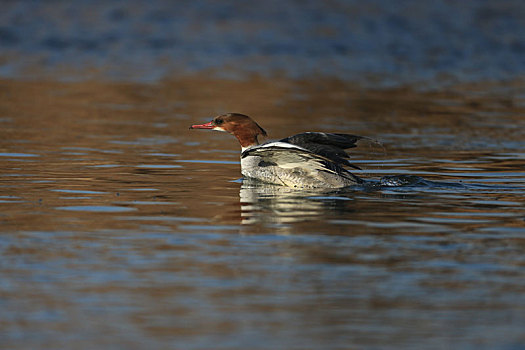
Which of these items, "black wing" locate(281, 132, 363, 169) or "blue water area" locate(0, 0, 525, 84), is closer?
"black wing" locate(281, 132, 363, 169)

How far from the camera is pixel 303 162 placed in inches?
481

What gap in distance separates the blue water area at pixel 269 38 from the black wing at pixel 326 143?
13976 mm

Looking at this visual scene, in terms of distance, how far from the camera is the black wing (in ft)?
40.1

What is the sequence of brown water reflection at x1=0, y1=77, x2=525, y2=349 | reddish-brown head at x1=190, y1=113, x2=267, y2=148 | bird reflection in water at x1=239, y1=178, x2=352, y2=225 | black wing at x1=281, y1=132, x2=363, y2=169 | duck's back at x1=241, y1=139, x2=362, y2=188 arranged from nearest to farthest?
brown water reflection at x1=0, y1=77, x2=525, y2=349 < bird reflection in water at x1=239, y1=178, x2=352, y2=225 < duck's back at x1=241, y1=139, x2=362, y2=188 < black wing at x1=281, y1=132, x2=363, y2=169 < reddish-brown head at x1=190, y1=113, x2=267, y2=148

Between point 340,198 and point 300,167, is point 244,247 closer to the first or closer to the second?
point 340,198

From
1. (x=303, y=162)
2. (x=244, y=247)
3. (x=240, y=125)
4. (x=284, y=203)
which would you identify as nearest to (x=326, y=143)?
(x=303, y=162)

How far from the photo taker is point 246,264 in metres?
7.96

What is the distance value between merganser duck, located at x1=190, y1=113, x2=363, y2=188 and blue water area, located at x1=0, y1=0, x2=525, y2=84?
1389cm

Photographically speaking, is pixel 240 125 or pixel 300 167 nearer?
pixel 300 167

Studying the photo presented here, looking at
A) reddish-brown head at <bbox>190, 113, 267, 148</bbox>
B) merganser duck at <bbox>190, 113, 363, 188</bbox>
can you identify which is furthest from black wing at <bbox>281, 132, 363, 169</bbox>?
reddish-brown head at <bbox>190, 113, 267, 148</bbox>

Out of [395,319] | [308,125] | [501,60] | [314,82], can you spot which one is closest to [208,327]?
[395,319]

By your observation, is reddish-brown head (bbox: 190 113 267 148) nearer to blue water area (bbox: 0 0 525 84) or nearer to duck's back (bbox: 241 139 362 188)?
duck's back (bbox: 241 139 362 188)

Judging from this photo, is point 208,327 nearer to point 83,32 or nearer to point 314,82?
point 314,82

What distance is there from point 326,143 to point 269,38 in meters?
21.5
